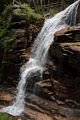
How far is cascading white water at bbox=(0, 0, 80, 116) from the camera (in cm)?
1791

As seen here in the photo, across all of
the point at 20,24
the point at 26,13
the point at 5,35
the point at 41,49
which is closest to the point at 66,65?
the point at 41,49

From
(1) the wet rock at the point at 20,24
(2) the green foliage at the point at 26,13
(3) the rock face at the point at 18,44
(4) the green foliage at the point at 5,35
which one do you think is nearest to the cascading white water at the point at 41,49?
(3) the rock face at the point at 18,44

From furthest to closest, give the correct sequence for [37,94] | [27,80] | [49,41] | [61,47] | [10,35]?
[10,35]
[49,41]
[27,80]
[37,94]
[61,47]

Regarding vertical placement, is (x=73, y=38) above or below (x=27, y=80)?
above

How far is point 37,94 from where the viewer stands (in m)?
17.1

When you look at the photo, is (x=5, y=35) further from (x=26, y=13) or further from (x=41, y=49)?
(x=41, y=49)

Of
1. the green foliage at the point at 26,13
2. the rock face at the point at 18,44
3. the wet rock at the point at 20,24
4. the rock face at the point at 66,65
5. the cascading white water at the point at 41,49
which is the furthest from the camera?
the green foliage at the point at 26,13

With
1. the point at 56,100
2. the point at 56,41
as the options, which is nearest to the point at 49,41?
the point at 56,41

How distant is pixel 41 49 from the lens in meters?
20.0

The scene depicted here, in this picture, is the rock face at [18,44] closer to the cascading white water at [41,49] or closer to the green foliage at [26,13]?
the green foliage at [26,13]

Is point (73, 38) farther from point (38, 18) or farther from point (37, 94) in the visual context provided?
point (38, 18)

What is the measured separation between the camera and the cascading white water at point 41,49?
17.9m

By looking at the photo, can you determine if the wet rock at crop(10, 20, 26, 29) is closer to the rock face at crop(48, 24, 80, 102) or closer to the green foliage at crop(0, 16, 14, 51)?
the green foliage at crop(0, 16, 14, 51)

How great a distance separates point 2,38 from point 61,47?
7.42 meters
